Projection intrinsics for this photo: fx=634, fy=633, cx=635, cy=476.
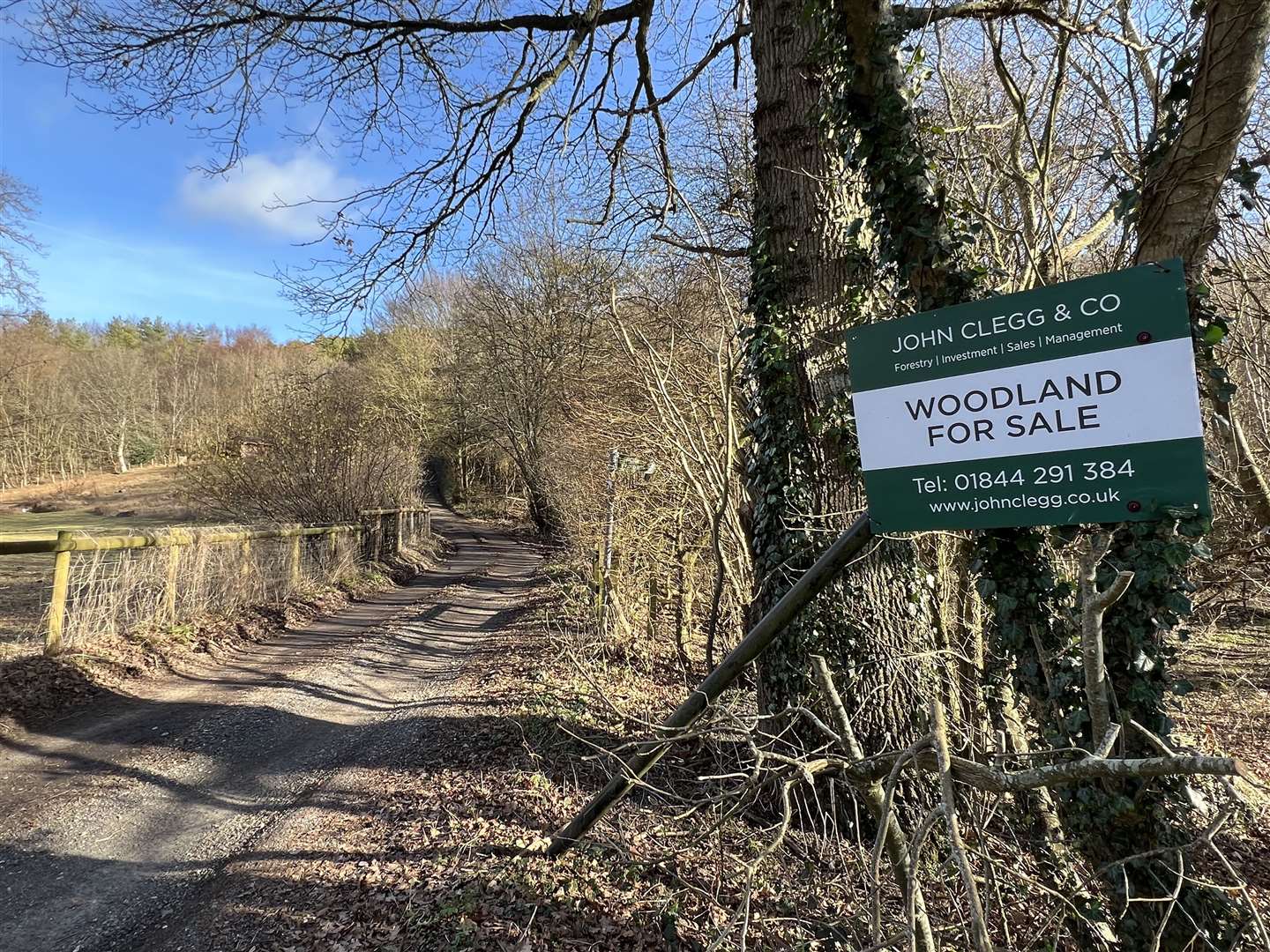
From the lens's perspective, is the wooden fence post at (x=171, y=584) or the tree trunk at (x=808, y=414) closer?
the tree trunk at (x=808, y=414)

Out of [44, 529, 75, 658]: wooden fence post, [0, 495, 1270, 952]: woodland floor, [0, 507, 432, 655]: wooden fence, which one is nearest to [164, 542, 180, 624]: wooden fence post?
[0, 507, 432, 655]: wooden fence

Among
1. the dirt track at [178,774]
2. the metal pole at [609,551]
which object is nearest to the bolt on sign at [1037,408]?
the dirt track at [178,774]

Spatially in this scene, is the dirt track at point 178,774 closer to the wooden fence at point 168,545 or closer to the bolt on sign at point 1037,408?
the wooden fence at point 168,545

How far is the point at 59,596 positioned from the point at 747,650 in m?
7.60

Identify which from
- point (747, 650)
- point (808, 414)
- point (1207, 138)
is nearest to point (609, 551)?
point (808, 414)

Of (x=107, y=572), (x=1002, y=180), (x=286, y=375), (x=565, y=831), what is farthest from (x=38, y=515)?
(x=1002, y=180)

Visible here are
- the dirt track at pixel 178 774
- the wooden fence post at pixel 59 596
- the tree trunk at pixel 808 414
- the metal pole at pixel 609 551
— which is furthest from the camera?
the metal pole at pixel 609 551

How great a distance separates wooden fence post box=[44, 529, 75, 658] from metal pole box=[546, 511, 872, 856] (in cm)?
660

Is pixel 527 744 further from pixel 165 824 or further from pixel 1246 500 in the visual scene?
pixel 1246 500

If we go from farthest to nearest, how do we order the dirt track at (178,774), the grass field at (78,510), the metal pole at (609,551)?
the grass field at (78,510) < the metal pole at (609,551) < the dirt track at (178,774)

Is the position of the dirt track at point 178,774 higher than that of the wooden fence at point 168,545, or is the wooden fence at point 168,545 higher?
the wooden fence at point 168,545

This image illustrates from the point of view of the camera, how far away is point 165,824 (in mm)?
4176

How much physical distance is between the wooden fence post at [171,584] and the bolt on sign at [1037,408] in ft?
29.7

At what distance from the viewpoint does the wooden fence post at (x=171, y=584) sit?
809cm
